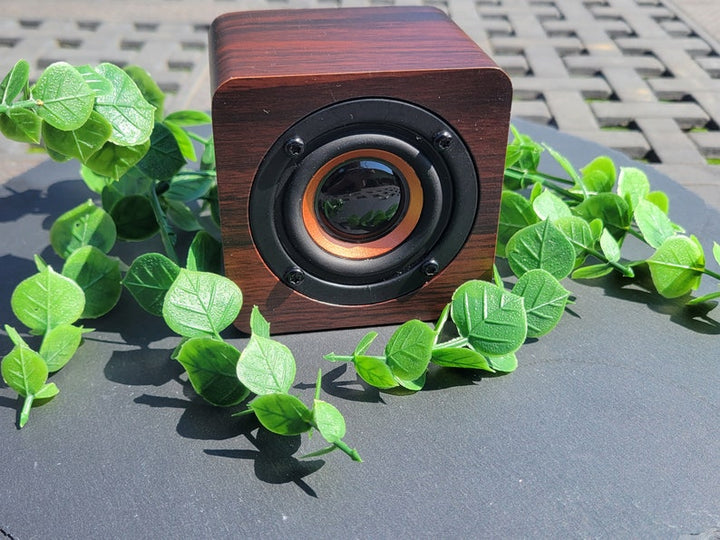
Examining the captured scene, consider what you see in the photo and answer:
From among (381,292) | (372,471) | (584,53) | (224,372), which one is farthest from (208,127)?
(584,53)

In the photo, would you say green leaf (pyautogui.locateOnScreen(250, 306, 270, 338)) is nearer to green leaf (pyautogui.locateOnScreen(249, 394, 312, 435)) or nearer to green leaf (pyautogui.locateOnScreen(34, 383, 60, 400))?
green leaf (pyautogui.locateOnScreen(249, 394, 312, 435))

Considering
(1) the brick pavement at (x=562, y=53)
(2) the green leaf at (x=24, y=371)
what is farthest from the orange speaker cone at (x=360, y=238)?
(1) the brick pavement at (x=562, y=53)

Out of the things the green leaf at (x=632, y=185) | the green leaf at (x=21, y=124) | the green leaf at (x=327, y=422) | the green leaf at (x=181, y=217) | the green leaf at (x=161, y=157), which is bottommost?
the green leaf at (x=181, y=217)

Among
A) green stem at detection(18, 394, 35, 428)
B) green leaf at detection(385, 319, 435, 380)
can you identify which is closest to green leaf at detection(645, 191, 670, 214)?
green leaf at detection(385, 319, 435, 380)

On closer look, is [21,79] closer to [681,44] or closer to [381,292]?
[381,292]

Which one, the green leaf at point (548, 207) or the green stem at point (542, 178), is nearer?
the green leaf at point (548, 207)

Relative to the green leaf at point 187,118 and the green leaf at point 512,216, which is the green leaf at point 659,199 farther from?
the green leaf at point 187,118

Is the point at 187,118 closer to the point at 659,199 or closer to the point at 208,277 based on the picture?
the point at 208,277
